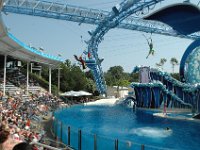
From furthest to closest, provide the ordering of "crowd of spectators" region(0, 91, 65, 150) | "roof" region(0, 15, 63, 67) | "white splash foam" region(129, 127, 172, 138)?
"roof" region(0, 15, 63, 67) < "white splash foam" region(129, 127, 172, 138) < "crowd of spectators" region(0, 91, 65, 150)

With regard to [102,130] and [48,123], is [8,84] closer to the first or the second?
[48,123]

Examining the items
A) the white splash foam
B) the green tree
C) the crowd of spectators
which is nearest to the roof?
the crowd of spectators

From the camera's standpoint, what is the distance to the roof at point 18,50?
20266 millimetres

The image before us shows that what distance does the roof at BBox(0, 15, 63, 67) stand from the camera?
20.3 meters

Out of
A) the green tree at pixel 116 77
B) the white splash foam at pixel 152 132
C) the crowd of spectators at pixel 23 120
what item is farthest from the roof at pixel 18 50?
the green tree at pixel 116 77

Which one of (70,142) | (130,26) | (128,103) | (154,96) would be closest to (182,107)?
(154,96)

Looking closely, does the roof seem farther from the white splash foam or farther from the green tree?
the green tree

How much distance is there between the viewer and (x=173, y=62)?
10881 centimetres

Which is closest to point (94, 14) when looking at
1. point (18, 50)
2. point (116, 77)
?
point (18, 50)

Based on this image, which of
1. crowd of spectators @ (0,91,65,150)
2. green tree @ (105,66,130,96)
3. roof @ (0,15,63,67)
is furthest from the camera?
green tree @ (105,66,130,96)

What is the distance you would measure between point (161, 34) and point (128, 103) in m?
12.2

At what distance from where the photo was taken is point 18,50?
26891 mm

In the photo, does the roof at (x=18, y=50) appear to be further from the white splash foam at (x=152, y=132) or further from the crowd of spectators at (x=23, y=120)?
the white splash foam at (x=152, y=132)

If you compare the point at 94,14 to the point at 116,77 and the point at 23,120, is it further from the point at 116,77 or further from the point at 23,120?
the point at 116,77
